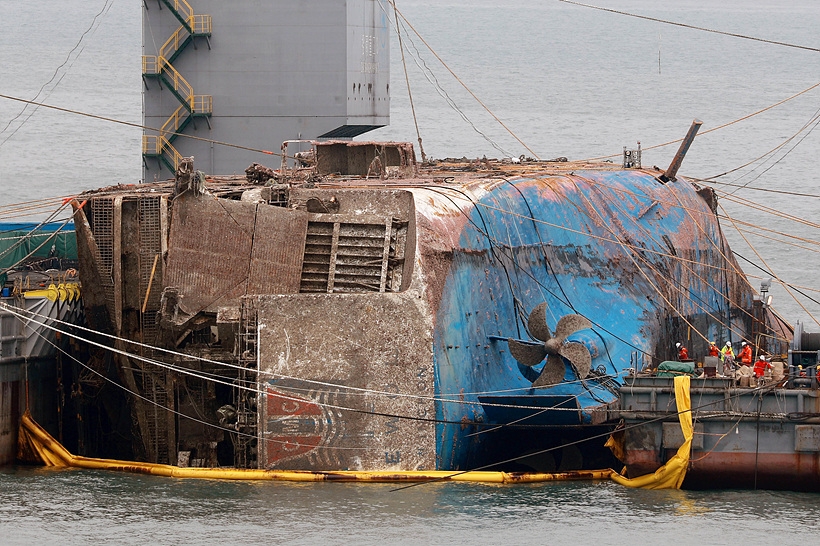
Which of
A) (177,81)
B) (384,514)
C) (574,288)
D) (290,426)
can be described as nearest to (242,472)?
(290,426)

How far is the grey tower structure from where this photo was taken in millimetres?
55156

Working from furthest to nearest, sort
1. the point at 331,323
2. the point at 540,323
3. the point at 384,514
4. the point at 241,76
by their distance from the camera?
the point at 241,76 < the point at 540,323 < the point at 331,323 < the point at 384,514

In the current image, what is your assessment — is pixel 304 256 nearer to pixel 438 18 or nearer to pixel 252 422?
pixel 252 422

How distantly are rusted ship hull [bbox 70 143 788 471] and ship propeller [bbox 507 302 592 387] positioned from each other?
0.23 m

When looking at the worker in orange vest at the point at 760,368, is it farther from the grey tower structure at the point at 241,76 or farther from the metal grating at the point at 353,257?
the grey tower structure at the point at 241,76

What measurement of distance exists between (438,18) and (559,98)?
44297 millimetres

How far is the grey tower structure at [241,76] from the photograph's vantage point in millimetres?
55156

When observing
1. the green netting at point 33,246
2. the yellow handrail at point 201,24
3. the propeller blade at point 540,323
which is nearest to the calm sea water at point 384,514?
the propeller blade at point 540,323

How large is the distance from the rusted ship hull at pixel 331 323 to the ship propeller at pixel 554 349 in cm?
23

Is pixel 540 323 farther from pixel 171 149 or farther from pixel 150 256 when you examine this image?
pixel 171 149

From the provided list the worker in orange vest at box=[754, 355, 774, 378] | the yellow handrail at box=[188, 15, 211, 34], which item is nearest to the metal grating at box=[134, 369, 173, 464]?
the worker in orange vest at box=[754, 355, 774, 378]

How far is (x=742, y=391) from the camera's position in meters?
32.5

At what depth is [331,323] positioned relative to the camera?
33.2 metres

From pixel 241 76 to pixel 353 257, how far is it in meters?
22.5
